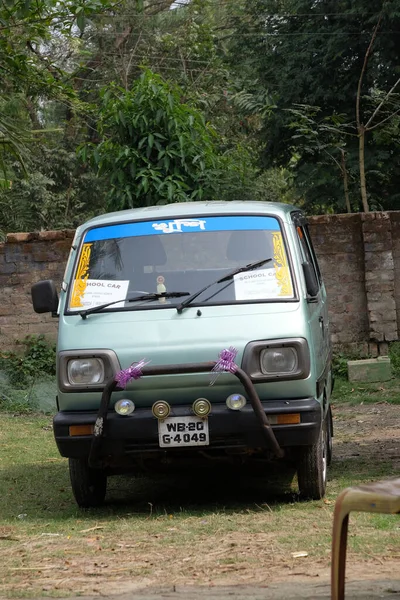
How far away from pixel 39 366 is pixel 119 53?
17495 mm

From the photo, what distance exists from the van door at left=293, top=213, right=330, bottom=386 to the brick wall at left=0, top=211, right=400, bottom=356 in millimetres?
4803

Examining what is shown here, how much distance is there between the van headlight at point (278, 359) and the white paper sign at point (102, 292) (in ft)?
3.45

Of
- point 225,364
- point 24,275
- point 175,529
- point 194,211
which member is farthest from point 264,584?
point 24,275

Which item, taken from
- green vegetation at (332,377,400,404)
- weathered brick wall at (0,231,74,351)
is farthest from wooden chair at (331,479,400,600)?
weathered brick wall at (0,231,74,351)

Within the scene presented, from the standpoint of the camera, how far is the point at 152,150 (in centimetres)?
1388

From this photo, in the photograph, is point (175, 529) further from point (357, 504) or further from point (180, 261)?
point (357, 504)

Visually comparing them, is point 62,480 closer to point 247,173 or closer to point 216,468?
point 216,468

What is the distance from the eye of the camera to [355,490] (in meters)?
3.54

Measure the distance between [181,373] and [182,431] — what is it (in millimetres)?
368

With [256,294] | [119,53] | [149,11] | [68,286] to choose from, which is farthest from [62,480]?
[149,11]

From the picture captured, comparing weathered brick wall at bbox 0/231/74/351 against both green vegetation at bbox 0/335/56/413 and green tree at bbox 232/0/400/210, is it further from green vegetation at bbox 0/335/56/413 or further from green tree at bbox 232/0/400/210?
green tree at bbox 232/0/400/210

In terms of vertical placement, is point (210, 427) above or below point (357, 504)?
below

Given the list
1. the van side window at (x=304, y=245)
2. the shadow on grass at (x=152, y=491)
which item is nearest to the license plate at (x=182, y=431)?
the shadow on grass at (x=152, y=491)

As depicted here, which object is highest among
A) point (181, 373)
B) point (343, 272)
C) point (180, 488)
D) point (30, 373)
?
point (343, 272)
